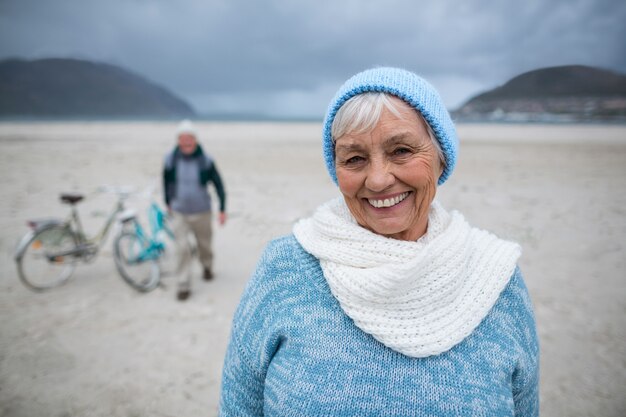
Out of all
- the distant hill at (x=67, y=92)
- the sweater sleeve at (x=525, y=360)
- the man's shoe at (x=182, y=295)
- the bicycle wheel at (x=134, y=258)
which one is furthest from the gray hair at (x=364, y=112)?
the distant hill at (x=67, y=92)

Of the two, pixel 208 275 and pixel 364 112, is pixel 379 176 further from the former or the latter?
pixel 208 275

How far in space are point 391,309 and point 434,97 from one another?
792 millimetres

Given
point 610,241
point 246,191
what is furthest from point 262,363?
point 246,191

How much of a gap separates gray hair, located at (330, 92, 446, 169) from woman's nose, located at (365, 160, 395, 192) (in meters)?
0.14

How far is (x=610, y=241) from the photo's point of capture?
7.14 meters

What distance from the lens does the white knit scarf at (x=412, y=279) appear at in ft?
4.09

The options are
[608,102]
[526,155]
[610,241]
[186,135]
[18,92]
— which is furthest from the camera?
[18,92]

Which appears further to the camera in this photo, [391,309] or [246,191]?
[246,191]

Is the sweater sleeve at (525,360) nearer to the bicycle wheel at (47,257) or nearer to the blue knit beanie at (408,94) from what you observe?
the blue knit beanie at (408,94)

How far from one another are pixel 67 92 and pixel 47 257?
199622mm

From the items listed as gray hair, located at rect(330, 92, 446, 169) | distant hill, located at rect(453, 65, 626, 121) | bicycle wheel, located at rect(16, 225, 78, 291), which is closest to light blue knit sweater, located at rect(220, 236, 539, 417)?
gray hair, located at rect(330, 92, 446, 169)

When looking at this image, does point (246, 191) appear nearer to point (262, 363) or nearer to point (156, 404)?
point (156, 404)

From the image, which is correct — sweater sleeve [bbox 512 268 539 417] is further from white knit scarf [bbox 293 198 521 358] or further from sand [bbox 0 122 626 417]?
sand [bbox 0 122 626 417]

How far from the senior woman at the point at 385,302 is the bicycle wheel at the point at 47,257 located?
4949 millimetres
